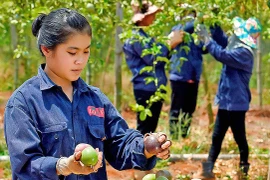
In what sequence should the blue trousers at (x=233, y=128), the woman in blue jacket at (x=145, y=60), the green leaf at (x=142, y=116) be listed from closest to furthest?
the green leaf at (x=142, y=116)
the blue trousers at (x=233, y=128)
the woman in blue jacket at (x=145, y=60)

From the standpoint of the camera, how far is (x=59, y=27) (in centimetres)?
245

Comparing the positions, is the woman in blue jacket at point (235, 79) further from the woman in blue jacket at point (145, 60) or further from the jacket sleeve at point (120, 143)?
the jacket sleeve at point (120, 143)

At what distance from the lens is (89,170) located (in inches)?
86.2

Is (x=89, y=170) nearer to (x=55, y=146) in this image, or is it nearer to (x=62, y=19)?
(x=55, y=146)

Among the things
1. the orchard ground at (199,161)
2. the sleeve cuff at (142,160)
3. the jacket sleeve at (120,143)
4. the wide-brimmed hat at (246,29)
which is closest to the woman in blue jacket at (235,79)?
the wide-brimmed hat at (246,29)

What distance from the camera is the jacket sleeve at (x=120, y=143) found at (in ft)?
8.44

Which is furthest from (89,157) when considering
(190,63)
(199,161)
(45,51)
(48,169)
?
(190,63)

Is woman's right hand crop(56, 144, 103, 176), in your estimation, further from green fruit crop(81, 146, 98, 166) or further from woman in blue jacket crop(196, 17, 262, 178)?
woman in blue jacket crop(196, 17, 262, 178)

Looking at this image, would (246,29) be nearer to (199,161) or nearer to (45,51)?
(199,161)

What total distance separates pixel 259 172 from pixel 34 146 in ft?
11.4

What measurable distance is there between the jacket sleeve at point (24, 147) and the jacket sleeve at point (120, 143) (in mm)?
407

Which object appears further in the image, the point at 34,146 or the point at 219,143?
the point at 219,143

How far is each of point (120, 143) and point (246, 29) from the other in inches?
106

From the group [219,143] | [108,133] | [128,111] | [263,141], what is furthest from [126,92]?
[108,133]
